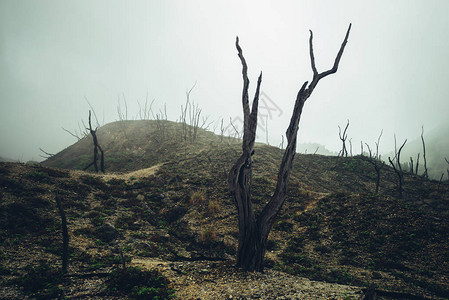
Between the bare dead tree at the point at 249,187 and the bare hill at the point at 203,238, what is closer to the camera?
the bare hill at the point at 203,238

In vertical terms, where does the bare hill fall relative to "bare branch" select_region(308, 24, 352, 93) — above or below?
below

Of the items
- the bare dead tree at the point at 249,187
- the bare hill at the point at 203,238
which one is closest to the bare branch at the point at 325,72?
the bare dead tree at the point at 249,187

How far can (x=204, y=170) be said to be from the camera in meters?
19.0

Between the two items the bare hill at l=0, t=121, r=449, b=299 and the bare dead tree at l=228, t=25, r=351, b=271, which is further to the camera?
the bare dead tree at l=228, t=25, r=351, b=271

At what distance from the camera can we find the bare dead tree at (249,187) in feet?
22.6

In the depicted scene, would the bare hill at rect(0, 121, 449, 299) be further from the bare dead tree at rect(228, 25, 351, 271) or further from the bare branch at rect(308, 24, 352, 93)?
the bare branch at rect(308, 24, 352, 93)

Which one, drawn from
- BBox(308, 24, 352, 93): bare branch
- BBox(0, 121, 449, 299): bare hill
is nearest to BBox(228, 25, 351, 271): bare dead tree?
BBox(308, 24, 352, 93): bare branch

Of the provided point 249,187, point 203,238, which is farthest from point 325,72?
point 203,238

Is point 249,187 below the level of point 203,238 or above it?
above

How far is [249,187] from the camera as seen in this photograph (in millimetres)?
7043

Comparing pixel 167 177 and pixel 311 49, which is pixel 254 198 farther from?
pixel 311 49

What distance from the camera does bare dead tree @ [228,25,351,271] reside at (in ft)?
22.6

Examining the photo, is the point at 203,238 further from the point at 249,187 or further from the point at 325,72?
the point at 325,72

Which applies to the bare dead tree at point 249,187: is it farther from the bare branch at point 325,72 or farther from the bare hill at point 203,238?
the bare hill at point 203,238
